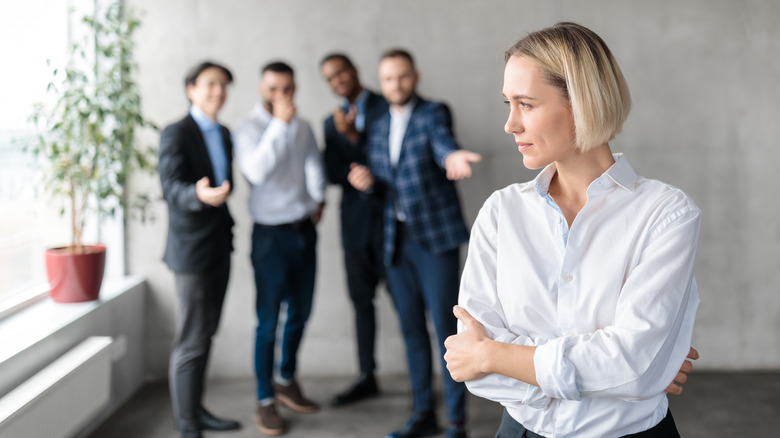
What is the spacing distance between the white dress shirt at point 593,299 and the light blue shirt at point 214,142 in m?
2.02

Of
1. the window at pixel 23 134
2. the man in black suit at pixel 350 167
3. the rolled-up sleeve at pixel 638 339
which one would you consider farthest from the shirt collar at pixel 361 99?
the rolled-up sleeve at pixel 638 339

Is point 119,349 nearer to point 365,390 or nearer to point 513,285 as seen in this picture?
point 365,390

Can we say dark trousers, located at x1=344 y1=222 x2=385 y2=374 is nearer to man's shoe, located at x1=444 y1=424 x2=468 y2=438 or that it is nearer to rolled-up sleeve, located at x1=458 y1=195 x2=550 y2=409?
man's shoe, located at x1=444 y1=424 x2=468 y2=438

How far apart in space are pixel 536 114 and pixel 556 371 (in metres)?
0.47

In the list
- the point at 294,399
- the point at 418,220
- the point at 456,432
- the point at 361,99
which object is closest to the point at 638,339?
the point at 418,220

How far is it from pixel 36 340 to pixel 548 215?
2.31 meters

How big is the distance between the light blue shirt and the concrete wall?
2.54 ft

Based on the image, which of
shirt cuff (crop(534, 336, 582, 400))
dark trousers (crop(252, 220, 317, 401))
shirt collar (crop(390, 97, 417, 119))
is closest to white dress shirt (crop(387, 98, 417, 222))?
shirt collar (crop(390, 97, 417, 119))

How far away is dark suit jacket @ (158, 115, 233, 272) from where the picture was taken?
2789 mm

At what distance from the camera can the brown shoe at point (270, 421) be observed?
313 cm

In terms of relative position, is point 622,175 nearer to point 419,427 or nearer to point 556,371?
point 556,371

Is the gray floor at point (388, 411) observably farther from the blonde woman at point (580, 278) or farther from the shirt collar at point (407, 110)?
the blonde woman at point (580, 278)

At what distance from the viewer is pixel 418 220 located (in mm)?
2895

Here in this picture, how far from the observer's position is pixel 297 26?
376cm
